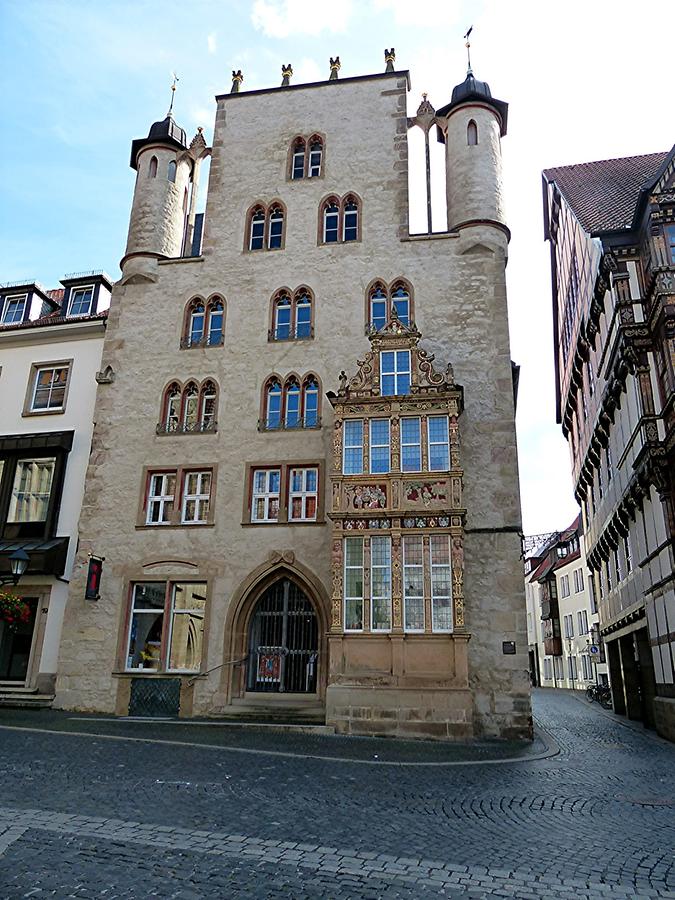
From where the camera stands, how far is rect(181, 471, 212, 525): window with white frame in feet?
68.5

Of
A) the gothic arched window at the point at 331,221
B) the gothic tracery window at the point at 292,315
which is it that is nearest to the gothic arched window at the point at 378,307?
the gothic tracery window at the point at 292,315

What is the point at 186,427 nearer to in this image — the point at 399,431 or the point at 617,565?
the point at 399,431

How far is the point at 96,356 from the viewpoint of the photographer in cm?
2372

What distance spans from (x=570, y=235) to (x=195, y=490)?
17.7 meters

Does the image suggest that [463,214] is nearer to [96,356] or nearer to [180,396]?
[180,396]

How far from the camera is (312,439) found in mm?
20734

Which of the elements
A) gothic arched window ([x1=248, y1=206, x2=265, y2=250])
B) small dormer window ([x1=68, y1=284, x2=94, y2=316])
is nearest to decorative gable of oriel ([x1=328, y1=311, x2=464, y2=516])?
gothic arched window ([x1=248, y1=206, x2=265, y2=250])

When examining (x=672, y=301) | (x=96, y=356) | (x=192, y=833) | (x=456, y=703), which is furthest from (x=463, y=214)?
(x=192, y=833)

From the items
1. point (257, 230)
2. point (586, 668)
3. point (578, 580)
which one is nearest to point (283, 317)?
point (257, 230)

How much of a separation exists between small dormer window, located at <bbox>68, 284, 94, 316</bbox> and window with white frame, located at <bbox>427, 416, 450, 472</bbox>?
14.1 metres

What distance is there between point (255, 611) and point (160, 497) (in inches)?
174

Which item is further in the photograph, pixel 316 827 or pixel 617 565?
pixel 617 565

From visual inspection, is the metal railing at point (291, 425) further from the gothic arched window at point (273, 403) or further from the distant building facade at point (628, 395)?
the distant building facade at point (628, 395)

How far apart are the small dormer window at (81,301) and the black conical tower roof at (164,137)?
15.8 feet
